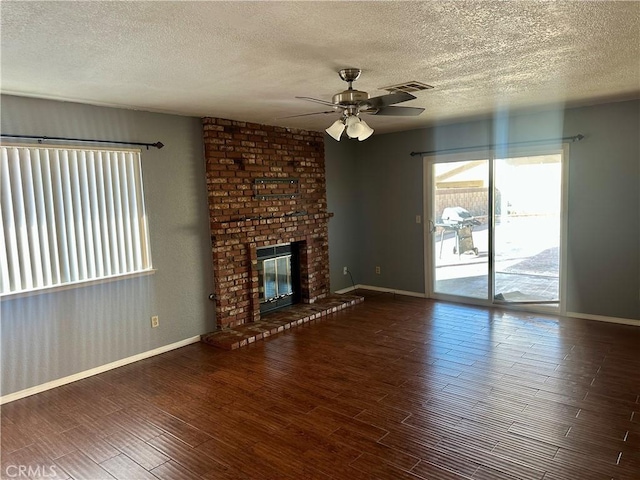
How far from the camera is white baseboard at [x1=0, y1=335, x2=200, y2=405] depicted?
3.36 meters


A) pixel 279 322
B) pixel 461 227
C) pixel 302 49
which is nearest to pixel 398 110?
pixel 302 49

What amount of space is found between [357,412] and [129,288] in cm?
241

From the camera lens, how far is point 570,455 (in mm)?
2408

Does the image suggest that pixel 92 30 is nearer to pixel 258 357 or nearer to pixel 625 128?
pixel 258 357

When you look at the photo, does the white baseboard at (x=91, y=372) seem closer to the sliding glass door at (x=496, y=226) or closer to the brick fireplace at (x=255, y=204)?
the brick fireplace at (x=255, y=204)

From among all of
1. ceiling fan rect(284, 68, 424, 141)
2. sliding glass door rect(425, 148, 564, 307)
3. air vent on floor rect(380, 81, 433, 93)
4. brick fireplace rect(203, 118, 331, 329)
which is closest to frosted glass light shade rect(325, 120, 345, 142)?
ceiling fan rect(284, 68, 424, 141)

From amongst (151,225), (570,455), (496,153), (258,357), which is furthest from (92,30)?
(496,153)

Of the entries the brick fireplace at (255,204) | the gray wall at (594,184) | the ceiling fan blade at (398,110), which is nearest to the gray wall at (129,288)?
the brick fireplace at (255,204)

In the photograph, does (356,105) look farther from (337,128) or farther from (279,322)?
(279,322)

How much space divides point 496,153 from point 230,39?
397cm

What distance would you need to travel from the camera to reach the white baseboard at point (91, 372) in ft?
11.0

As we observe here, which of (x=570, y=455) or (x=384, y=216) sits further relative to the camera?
(x=384, y=216)

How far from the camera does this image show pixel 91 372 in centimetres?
378

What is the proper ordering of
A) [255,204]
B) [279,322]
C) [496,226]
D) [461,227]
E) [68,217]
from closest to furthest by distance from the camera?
[68,217]
[279,322]
[255,204]
[496,226]
[461,227]
